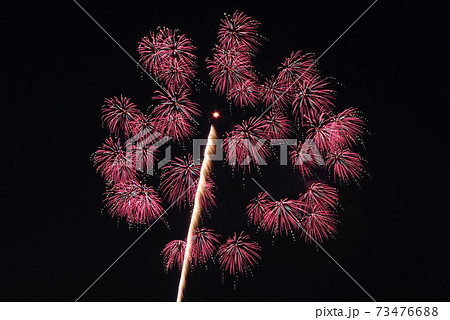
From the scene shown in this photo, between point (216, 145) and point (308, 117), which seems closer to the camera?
point (308, 117)

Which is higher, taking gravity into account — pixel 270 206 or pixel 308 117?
pixel 308 117

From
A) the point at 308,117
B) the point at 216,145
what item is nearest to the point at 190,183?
the point at 216,145

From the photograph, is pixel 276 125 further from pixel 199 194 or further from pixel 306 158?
pixel 199 194

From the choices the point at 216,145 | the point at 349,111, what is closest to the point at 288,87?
the point at 349,111

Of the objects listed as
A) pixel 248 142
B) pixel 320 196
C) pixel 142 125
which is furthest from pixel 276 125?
pixel 142 125

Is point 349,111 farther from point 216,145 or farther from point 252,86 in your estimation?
point 216,145

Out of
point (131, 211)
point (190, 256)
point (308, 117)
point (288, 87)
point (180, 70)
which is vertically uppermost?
point (180, 70)
